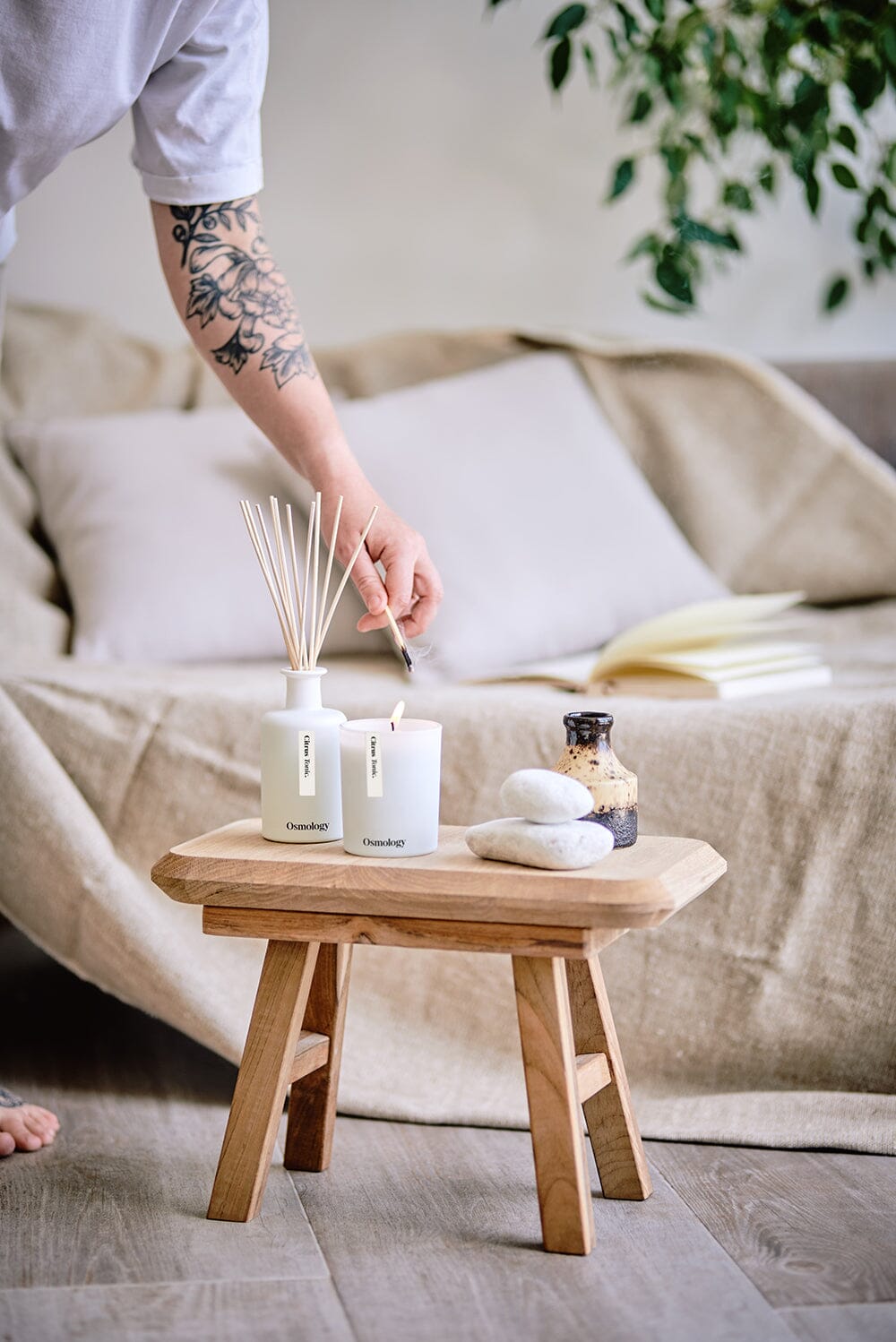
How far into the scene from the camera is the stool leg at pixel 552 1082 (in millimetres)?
1030

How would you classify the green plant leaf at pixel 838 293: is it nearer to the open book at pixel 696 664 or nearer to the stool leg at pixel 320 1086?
the open book at pixel 696 664

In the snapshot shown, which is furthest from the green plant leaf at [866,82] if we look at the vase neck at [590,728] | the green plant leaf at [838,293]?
the vase neck at [590,728]

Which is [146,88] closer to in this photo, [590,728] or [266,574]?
[266,574]

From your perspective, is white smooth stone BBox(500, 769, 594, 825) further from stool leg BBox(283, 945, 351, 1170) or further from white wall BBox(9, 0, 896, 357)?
white wall BBox(9, 0, 896, 357)

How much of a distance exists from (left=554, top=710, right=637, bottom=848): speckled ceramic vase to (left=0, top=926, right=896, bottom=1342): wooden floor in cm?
31

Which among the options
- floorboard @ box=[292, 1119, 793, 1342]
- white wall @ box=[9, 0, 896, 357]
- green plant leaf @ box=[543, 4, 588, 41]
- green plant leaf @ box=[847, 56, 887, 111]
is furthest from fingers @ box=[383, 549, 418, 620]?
white wall @ box=[9, 0, 896, 357]

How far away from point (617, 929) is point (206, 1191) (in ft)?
1.43

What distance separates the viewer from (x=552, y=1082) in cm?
103

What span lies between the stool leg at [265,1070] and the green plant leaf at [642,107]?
5.25 feet

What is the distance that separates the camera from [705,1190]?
119 cm

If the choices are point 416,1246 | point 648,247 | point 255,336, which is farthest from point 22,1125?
point 648,247

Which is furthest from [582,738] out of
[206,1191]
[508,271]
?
[508,271]

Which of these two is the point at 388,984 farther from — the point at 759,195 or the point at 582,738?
the point at 759,195

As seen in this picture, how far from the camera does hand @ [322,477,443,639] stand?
1169 millimetres
